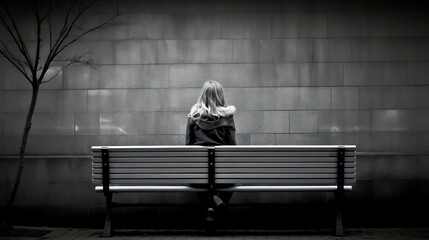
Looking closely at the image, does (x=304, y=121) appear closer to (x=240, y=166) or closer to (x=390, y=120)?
(x=390, y=120)

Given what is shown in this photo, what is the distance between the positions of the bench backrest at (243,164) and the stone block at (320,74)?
206 cm

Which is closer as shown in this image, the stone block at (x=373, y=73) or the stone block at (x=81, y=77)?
the stone block at (x=373, y=73)

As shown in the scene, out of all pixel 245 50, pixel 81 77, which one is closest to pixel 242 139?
pixel 245 50

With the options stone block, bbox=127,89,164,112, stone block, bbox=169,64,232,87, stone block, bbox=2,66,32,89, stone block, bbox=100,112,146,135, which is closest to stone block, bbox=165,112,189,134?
stone block, bbox=127,89,164,112

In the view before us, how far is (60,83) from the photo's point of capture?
1030cm

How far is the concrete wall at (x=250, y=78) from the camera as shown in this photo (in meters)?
10.2

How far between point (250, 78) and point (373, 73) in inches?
75.0

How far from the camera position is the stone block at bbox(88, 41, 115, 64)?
10273mm

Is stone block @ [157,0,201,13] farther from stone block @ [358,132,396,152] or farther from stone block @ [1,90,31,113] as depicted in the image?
stone block @ [358,132,396,152]

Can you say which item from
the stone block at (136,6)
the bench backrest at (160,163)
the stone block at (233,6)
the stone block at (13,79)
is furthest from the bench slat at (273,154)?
the stone block at (13,79)

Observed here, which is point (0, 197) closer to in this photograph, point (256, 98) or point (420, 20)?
point (256, 98)

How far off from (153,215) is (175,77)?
2.17m

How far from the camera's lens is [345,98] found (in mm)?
10180

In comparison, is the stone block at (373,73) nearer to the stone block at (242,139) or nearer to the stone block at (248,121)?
the stone block at (248,121)
